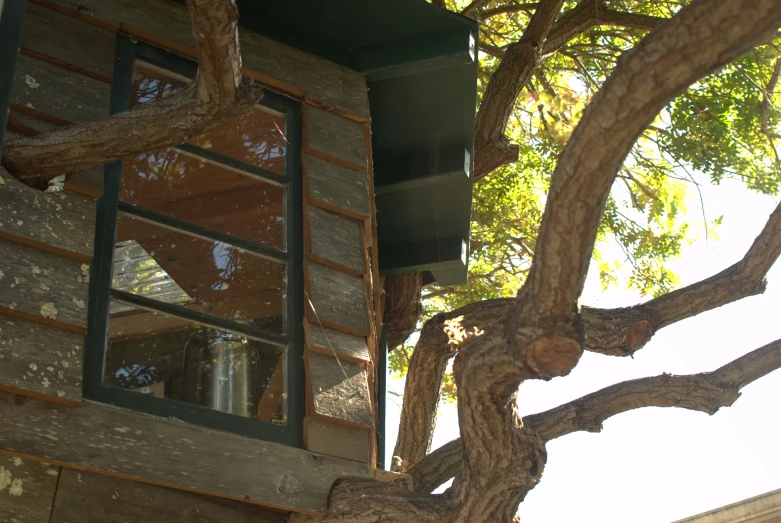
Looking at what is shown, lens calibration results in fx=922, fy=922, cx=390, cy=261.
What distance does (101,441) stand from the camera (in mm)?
2811

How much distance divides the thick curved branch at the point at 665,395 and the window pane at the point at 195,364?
852 millimetres

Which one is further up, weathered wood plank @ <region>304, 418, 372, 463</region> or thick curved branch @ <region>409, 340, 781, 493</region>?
thick curved branch @ <region>409, 340, 781, 493</region>

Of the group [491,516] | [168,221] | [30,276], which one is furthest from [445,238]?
[30,276]

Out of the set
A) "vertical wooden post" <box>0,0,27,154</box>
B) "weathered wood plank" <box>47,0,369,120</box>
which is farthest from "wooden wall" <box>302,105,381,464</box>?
"vertical wooden post" <box>0,0,27,154</box>

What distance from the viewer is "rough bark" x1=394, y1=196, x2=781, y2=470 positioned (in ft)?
13.2

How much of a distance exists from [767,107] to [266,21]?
3800 millimetres

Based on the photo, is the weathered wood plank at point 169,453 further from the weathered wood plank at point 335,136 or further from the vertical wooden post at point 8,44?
the weathered wood plank at point 335,136

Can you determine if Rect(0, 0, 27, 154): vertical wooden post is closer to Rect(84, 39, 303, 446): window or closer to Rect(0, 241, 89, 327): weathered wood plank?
Rect(0, 241, 89, 327): weathered wood plank

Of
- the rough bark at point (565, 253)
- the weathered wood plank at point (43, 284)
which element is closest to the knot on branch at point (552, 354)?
the rough bark at point (565, 253)

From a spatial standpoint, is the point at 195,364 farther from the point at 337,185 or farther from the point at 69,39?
the point at 69,39

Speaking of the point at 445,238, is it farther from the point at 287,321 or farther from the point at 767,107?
the point at 767,107

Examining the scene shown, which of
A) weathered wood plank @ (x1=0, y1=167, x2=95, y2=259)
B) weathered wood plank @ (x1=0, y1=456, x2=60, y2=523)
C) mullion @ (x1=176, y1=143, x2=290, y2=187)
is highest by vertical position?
mullion @ (x1=176, y1=143, x2=290, y2=187)

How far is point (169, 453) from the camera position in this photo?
2.93 metres

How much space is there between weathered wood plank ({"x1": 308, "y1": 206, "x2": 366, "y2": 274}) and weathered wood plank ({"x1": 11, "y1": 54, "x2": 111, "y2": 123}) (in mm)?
919
